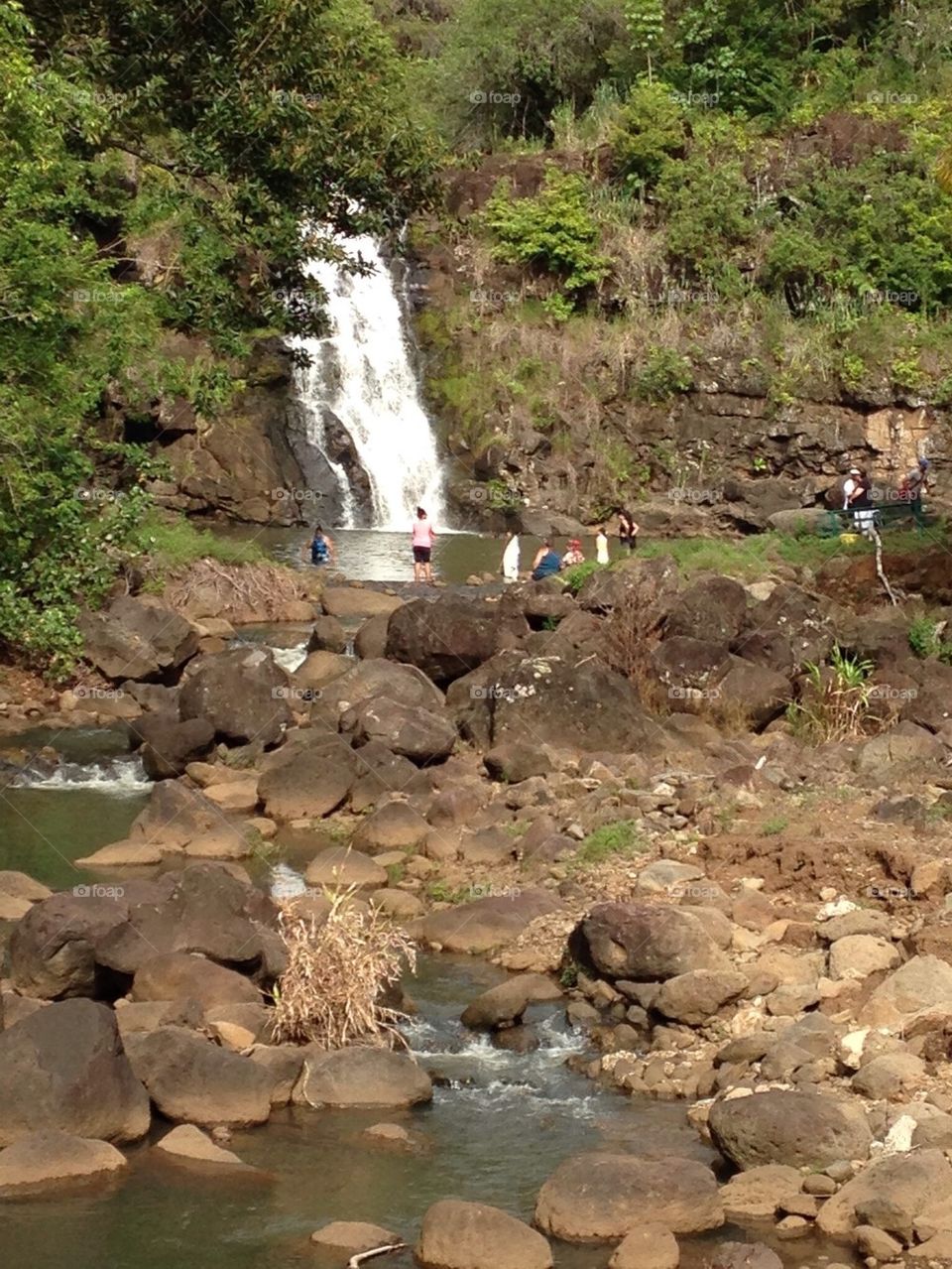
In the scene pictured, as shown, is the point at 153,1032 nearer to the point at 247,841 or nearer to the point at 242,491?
the point at 247,841

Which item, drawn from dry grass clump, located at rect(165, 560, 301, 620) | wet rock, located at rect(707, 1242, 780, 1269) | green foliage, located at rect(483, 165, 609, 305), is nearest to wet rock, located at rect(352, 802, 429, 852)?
wet rock, located at rect(707, 1242, 780, 1269)

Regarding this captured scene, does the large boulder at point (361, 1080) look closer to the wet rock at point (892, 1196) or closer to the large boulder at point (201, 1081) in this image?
the large boulder at point (201, 1081)

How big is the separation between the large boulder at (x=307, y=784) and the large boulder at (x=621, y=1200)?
886 cm

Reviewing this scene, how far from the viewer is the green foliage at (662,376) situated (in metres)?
43.8

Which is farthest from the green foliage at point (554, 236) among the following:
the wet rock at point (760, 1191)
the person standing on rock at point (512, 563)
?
the wet rock at point (760, 1191)

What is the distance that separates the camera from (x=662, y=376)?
144ft

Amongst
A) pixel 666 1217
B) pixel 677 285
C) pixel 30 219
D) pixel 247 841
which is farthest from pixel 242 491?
pixel 666 1217

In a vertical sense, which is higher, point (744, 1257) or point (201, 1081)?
point (201, 1081)

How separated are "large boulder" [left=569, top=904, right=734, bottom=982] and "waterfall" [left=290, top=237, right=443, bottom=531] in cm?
2642

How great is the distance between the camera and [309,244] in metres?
20.0

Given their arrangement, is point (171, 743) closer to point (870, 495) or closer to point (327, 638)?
point (327, 638)

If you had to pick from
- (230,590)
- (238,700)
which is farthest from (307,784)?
(230,590)

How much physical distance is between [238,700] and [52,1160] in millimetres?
10925

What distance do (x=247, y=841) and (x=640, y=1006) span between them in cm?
562
